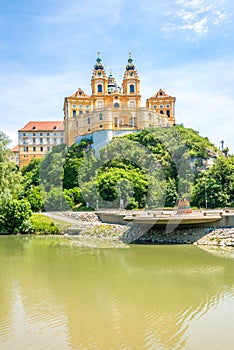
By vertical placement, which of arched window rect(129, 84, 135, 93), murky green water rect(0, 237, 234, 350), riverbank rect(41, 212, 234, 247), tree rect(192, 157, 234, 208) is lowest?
murky green water rect(0, 237, 234, 350)

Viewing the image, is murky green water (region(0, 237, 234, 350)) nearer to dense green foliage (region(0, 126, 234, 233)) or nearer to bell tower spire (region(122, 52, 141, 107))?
dense green foliage (region(0, 126, 234, 233))

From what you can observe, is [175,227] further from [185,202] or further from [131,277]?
[131,277]

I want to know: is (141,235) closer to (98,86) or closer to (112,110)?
(112,110)

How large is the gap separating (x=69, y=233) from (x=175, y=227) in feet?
31.4

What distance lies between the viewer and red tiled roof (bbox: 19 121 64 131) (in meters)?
80.1

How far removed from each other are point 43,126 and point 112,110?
27.0m

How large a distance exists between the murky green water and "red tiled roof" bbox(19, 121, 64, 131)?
200 ft

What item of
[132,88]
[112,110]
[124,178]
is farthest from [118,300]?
[132,88]

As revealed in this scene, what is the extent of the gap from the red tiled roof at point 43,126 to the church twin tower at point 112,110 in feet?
45.8

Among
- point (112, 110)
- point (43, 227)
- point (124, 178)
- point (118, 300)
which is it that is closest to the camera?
point (118, 300)

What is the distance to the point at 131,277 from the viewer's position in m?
16.1

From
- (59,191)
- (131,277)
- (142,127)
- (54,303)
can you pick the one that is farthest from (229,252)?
(142,127)

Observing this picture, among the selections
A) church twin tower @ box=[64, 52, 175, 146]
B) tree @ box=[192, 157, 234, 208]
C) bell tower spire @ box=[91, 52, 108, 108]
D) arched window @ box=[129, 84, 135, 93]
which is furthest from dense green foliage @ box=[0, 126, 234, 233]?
arched window @ box=[129, 84, 135, 93]

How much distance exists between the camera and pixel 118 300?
42.0ft
